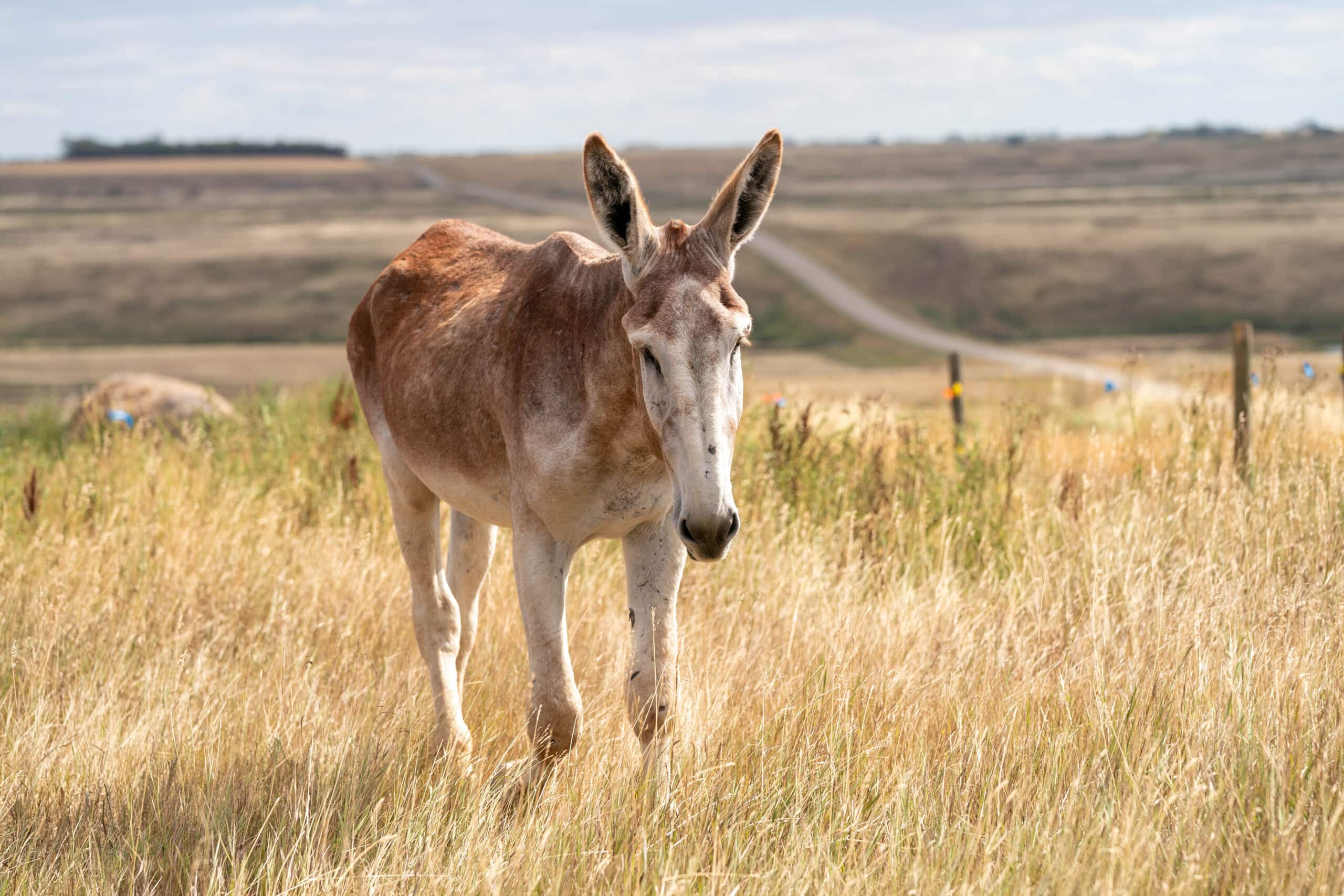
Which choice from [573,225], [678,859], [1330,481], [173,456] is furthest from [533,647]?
[573,225]

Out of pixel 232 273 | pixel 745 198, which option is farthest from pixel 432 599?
pixel 232 273

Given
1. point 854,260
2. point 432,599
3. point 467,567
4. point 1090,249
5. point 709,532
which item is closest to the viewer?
point 709,532

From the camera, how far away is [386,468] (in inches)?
202

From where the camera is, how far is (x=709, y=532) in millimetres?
2969

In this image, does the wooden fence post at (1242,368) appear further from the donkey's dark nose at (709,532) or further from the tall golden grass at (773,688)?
the donkey's dark nose at (709,532)

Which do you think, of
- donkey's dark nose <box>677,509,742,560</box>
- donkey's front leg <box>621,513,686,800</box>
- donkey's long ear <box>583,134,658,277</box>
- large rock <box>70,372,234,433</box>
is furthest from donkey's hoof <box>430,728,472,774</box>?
large rock <box>70,372,234,433</box>

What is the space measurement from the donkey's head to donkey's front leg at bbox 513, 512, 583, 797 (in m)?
0.62

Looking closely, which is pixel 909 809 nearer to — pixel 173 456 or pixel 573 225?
pixel 173 456

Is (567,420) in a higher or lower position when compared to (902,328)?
higher

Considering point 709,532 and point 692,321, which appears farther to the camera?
point 692,321

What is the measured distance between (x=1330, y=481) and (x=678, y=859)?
4357 mm

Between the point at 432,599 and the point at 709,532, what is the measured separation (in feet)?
7.39

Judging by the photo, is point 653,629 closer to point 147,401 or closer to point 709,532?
point 709,532

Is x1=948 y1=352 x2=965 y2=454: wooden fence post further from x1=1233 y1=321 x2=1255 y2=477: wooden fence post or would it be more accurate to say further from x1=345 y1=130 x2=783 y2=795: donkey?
x1=345 y1=130 x2=783 y2=795: donkey
